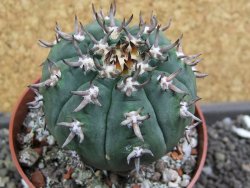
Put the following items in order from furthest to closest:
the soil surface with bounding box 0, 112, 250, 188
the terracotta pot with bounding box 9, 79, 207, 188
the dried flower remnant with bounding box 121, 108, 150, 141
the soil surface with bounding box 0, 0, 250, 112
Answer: the soil surface with bounding box 0, 0, 250, 112 < the soil surface with bounding box 0, 112, 250, 188 < the terracotta pot with bounding box 9, 79, 207, 188 < the dried flower remnant with bounding box 121, 108, 150, 141

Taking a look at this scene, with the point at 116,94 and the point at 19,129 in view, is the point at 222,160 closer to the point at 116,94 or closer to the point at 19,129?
the point at 19,129

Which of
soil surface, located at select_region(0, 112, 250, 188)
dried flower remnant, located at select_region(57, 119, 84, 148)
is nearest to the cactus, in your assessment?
dried flower remnant, located at select_region(57, 119, 84, 148)

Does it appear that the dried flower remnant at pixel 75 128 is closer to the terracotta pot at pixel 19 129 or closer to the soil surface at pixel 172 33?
the terracotta pot at pixel 19 129

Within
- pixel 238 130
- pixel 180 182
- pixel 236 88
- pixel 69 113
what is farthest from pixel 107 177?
pixel 236 88

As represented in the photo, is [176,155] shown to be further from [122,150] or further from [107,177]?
[122,150]

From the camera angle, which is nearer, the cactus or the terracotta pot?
the cactus

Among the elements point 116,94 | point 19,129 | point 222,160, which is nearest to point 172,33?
point 222,160

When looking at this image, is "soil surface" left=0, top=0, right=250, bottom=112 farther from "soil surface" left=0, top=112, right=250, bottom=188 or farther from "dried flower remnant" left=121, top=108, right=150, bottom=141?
"dried flower remnant" left=121, top=108, right=150, bottom=141

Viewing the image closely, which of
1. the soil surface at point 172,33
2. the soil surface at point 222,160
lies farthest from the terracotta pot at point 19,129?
the soil surface at point 172,33
